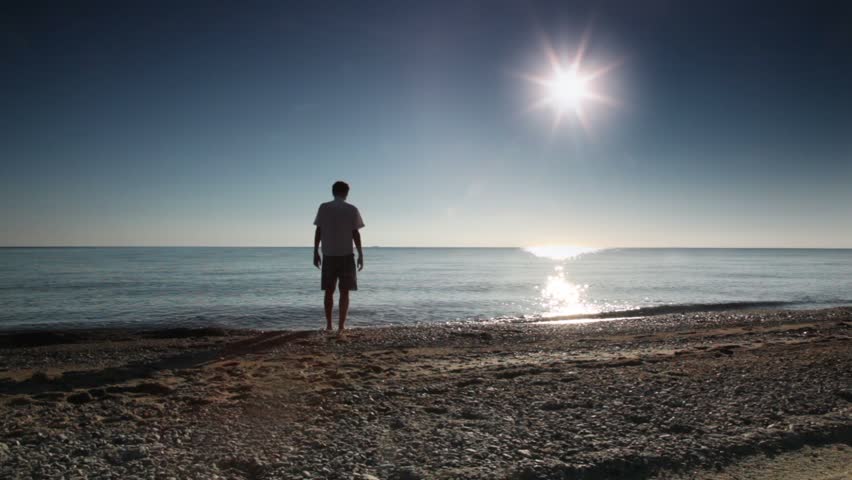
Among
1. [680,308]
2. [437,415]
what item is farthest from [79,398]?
[680,308]

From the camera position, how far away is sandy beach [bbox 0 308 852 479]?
8.41 ft

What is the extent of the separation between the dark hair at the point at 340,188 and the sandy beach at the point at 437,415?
9.12 feet

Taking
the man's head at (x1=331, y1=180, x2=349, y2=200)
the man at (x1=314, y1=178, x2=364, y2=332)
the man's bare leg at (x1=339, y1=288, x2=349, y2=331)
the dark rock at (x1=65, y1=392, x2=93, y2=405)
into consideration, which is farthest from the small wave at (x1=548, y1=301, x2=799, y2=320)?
the dark rock at (x1=65, y1=392, x2=93, y2=405)

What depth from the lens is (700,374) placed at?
177 inches

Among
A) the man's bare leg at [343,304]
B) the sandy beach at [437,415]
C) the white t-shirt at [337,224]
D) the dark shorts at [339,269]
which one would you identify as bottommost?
the sandy beach at [437,415]

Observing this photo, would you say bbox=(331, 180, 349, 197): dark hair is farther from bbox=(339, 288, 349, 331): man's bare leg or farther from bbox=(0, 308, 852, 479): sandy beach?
bbox=(0, 308, 852, 479): sandy beach

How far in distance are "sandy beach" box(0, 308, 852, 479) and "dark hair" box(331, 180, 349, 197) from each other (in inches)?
109

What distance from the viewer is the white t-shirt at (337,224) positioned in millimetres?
7684

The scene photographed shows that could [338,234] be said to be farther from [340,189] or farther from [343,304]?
[343,304]

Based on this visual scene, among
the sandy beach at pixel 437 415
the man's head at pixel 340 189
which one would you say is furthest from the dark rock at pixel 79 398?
the man's head at pixel 340 189

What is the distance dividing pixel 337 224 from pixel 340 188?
2.05 feet

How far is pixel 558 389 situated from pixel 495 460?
1.62 meters

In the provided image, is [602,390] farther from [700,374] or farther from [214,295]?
[214,295]

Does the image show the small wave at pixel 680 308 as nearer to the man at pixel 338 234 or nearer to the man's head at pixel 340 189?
the man at pixel 338 234
